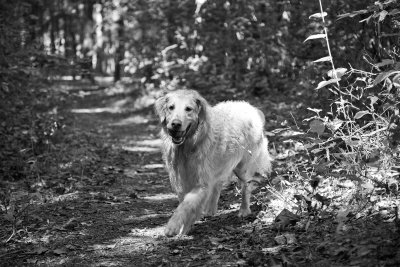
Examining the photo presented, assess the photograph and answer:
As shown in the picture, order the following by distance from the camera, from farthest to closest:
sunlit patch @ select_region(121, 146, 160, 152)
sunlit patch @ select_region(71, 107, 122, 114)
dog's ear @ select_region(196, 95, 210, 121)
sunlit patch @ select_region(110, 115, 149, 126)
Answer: sunlit patch @ select_region(71, 107, 122, 114) < sunlit patch @ select_region(110, 115, 149, 126) < sunlit patch @ select_region(121, 146, 160, 152) < dog's ear @ select_region(196, 95, 210, 121)

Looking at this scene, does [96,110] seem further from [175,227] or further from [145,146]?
[175,227]

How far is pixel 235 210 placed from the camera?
19.9 ft

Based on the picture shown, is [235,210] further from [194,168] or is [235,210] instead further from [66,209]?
[66,209]

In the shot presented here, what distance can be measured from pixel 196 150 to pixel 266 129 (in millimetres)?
4176

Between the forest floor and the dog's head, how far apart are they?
114 cm

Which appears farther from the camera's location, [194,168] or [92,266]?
[194,168]

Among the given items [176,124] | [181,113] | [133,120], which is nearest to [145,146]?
[133,120]

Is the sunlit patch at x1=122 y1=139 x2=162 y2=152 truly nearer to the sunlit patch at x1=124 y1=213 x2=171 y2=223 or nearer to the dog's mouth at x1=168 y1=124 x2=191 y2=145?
the sunlit patch at x1=124 y1=213 x2=171 y2=223

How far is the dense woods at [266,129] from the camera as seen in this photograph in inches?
164

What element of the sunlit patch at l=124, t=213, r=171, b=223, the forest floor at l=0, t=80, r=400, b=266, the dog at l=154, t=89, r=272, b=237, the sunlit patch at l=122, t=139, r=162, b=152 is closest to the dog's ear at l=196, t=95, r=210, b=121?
the dog at l=154, t=89, r=272, b=237

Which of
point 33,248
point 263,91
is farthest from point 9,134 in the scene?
point 263,91

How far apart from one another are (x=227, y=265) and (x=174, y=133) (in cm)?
169

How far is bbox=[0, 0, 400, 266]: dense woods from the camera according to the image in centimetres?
417

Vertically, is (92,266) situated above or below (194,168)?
below
